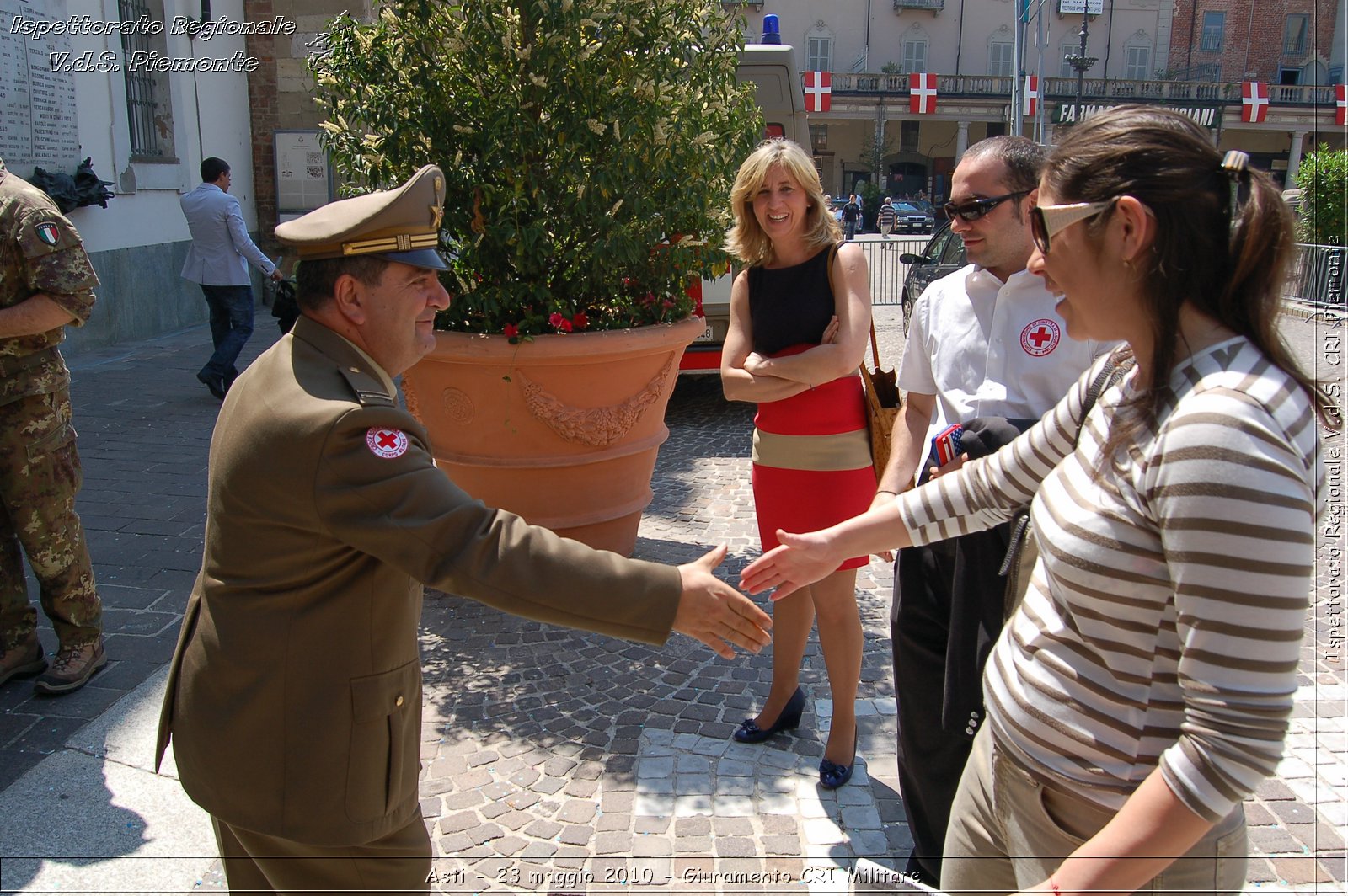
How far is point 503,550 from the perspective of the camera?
5.70 ft

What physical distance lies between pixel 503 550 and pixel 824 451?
1.92 m

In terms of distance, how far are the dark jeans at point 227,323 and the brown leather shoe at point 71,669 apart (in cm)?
566

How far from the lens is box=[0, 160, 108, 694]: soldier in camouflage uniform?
3646 mm

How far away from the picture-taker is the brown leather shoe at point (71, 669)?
392 cm

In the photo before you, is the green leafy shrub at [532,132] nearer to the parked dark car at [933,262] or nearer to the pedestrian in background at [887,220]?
the parked dark car at [933,262]

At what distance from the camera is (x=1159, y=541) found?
1.39 m

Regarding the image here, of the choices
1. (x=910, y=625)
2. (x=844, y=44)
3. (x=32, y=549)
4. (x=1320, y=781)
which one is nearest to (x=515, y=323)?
(x=32, y=549)

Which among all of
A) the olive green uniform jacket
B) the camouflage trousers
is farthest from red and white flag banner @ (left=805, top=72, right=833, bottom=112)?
the olive green uniform jacket

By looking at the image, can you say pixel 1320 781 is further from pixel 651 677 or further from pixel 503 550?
pixel 503 550

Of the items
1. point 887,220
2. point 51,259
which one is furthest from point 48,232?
point 887,220

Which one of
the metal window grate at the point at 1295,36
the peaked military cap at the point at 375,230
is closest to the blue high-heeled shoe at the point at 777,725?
the peaked military cap at the point at 375,230

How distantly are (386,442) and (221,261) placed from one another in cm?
868

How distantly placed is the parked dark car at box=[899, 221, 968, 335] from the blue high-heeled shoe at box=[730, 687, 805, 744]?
8.27 meters

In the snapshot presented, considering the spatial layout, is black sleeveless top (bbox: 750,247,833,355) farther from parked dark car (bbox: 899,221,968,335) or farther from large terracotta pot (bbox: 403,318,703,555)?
parked dark car (bbox: 899,221,968,335)
